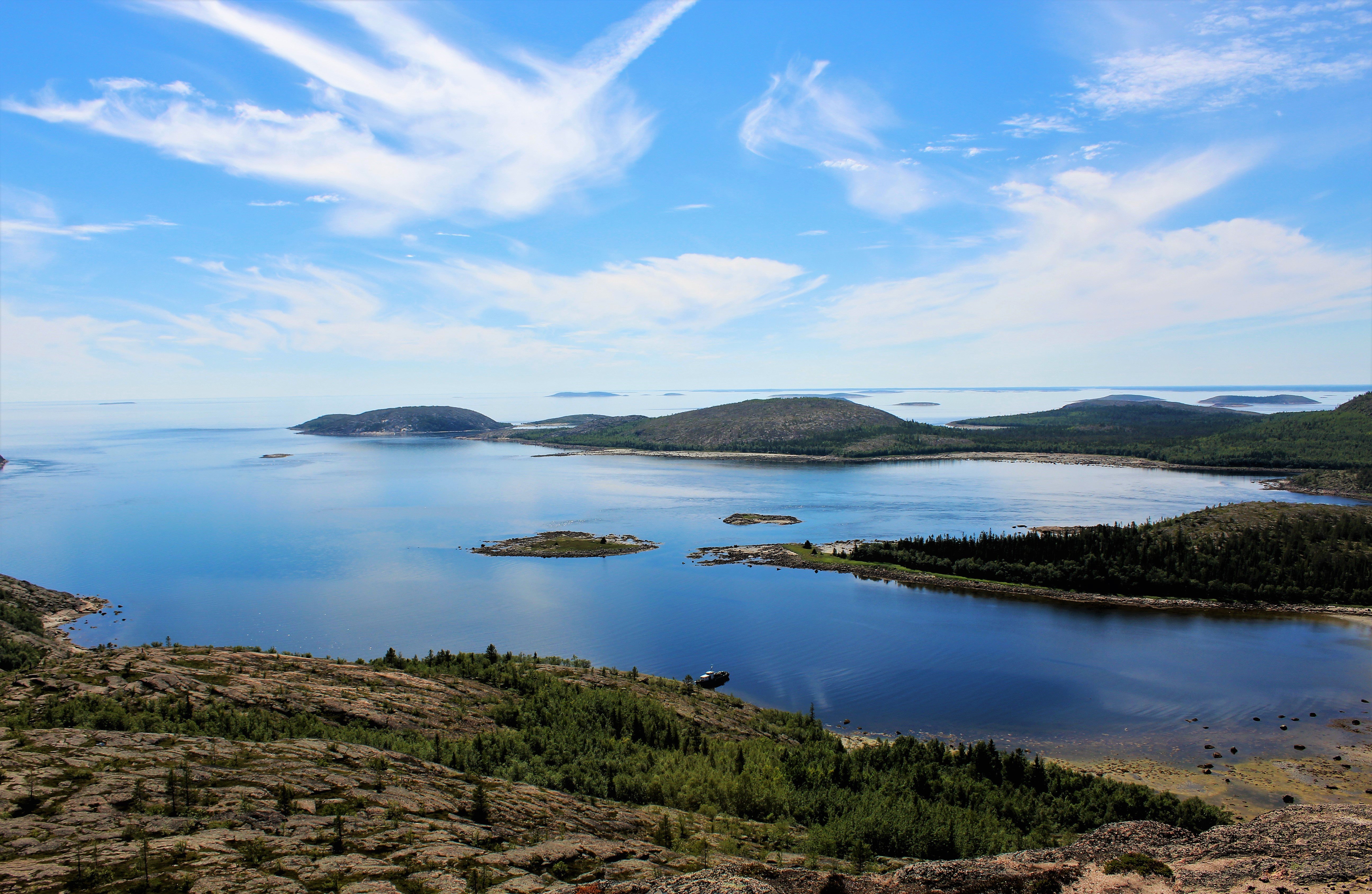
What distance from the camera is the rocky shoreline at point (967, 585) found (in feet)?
179

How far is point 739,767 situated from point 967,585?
45926 mm

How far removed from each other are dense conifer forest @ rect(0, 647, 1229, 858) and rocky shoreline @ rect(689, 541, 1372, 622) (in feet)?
114

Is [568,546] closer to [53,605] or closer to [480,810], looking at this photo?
[53,605]

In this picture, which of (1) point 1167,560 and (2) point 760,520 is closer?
(1) point 1167,560

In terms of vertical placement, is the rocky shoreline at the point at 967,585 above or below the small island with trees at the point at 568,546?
below

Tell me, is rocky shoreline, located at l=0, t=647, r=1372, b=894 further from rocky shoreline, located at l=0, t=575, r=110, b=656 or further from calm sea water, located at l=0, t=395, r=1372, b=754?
rocky shoreline, located at l=0, t=575, r=110, b=656

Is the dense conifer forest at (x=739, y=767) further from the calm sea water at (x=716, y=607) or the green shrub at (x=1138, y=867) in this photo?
the calm sea water at (x=716, y=607)

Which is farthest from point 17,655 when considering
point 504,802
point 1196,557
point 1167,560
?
point 1196,557

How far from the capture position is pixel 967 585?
2469 inches

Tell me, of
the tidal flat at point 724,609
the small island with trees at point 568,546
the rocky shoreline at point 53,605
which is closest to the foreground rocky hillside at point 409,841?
the tidal flat at point 724,609

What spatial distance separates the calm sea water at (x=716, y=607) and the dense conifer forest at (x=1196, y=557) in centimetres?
495

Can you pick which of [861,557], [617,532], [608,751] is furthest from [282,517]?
[608,751]

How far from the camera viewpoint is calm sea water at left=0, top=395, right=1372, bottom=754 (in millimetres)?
38438

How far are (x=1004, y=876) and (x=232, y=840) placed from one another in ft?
43.9
